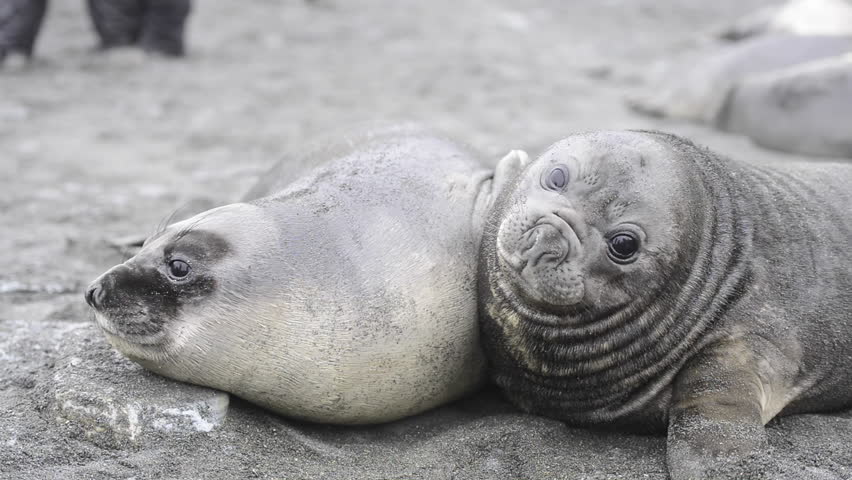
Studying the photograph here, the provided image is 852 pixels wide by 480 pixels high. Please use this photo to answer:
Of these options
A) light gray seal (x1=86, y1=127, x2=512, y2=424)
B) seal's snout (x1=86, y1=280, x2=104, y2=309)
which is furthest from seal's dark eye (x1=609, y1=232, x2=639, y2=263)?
seal's snout (x1=86, y1=280, x2=104, y2=309)

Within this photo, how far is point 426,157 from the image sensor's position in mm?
3641

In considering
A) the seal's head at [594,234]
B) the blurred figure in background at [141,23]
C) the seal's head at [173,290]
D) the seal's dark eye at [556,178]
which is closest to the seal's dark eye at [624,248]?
the seal's head at [594,234]

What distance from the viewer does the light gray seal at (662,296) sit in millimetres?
2926

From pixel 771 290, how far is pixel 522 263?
802 millimetres

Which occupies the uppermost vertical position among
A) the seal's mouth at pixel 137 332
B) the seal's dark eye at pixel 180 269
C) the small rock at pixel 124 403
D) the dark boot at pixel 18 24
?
the seal's dark eye at pixel 180 269

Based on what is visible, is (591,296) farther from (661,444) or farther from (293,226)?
(293,226)

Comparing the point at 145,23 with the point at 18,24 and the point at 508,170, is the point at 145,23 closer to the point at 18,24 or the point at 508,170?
the point at 18,24

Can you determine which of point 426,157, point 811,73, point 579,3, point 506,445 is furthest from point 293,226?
point 579,3

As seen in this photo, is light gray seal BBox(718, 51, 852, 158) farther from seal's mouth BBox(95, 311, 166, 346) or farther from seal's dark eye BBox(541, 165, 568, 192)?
seal's mouth BBox(95, 311, 166, 346)

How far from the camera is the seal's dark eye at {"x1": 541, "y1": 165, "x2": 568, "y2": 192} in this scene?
3.12m

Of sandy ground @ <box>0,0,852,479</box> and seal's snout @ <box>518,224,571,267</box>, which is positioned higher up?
seal's snout @ <box>518,224,571,267</box>

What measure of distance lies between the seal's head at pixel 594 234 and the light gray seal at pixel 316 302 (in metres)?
0.26

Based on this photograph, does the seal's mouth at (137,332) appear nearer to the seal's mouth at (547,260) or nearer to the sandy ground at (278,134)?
the sandy ground at (278,134)

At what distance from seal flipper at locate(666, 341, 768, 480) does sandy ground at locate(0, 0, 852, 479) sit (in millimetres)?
127
